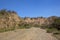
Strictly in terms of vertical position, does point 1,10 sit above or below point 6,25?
above

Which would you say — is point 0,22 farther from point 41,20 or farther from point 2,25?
point 41,20

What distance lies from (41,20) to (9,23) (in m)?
128

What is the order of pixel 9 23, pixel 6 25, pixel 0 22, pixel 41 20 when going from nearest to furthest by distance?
1. pixel 0 22
2. pixel 6 25
3. pixel 9 23
4. pixel 41 20

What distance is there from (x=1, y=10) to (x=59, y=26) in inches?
940

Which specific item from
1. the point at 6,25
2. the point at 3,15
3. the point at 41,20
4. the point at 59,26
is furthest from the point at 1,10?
the point at 41,20

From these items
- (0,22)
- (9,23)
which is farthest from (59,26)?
(0,22)

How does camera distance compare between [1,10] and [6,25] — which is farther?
[1,10]

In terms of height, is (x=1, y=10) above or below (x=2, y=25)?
above

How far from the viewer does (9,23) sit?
221ft

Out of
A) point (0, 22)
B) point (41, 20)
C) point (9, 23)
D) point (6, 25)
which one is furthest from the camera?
point (41, 20)

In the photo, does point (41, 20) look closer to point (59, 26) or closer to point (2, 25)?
point (59, 26)

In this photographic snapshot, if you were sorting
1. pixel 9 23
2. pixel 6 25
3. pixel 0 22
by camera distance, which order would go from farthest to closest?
1. pixel 9 23
2. pixel 6 25
3. pixel 0 22

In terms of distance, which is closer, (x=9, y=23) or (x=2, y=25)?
(x=2, y=25)

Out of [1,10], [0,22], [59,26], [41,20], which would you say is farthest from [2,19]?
[41,20]
